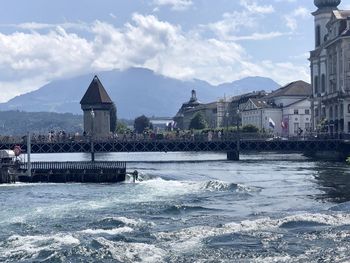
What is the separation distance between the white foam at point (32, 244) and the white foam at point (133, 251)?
163 centimetres

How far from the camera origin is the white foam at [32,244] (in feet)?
104

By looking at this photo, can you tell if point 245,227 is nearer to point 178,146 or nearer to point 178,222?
point 178,222

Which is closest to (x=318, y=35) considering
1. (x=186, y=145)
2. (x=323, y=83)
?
(x=323, y=83)

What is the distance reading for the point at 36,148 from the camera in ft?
350

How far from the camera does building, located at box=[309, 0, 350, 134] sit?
432ft

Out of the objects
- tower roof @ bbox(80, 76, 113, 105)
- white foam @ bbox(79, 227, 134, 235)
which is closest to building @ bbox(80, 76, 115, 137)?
tower roof @ bbox(80, 76, 113, 105)

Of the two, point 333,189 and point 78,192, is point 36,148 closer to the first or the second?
point 78,192

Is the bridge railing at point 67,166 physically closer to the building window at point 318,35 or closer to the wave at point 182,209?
the wave at point 182,209

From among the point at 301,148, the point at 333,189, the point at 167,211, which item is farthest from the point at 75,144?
the point at 167,211

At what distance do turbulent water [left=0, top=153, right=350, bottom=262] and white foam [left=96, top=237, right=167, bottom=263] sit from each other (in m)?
0.04

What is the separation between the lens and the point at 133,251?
31719 millimetres

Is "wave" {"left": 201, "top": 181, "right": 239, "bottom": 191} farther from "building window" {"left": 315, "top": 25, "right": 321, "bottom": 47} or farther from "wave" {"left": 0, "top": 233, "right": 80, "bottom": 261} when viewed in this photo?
"building window" {"left": 315, "top": 25, "right": 321, "bottom": 47}

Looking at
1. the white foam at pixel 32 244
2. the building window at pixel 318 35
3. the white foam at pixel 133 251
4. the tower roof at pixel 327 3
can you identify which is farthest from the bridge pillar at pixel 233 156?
the white foam at pixel 133 251

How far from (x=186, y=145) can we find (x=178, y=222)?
71448mm
